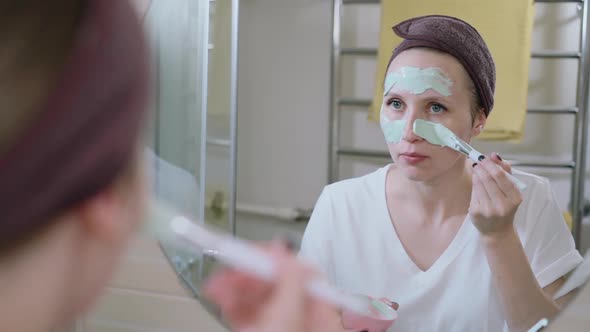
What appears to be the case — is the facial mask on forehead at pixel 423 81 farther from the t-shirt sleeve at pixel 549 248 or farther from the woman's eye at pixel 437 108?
the t-shirt sleeve at pixel 549 248

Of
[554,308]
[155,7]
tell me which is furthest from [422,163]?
[155,7]

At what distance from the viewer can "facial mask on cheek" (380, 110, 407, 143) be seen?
0.64 metres

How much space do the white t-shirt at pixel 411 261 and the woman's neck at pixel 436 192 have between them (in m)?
0.01

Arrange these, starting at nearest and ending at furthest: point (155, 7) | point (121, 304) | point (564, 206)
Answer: point (564, 206) → point (155, 7) → point (121, 304)

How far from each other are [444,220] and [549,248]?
0.37 ft

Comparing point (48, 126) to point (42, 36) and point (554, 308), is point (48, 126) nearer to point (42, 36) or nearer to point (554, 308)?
point (42, 36)

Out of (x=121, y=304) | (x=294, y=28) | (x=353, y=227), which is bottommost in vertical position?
(x=121, y=304)

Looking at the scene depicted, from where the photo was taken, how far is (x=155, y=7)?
2.45 feet

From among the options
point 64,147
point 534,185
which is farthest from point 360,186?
point 64,147

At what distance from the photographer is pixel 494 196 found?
627mm

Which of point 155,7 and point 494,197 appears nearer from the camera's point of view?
point 494,197

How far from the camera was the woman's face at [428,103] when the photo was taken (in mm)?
617

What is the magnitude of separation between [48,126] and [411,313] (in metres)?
0.47

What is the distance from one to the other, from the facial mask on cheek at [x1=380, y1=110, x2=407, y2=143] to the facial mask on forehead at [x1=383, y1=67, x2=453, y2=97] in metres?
0.04
